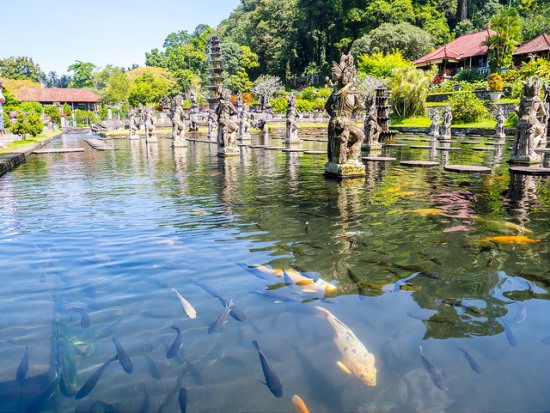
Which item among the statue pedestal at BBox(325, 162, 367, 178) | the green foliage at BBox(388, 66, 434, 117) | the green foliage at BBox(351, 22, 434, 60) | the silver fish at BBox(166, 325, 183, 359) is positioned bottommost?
the silver fish at BBox(166, 325, 183, 359)

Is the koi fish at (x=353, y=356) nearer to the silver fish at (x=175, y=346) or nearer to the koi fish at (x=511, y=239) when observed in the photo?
the silver fish at (x=175, y=346)

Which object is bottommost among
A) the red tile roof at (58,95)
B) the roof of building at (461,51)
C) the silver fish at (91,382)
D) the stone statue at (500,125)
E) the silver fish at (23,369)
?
the silver fish at (91,382)

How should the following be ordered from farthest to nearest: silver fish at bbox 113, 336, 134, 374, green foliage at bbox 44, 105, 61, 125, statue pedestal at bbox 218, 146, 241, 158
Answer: green foliage at bbox 44, 105, 61, 125 < statue pedestal at bbox 218, 146, 241, 158 < silver fish at bbox 113, 336, 134, 374

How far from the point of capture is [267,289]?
13.7 feet

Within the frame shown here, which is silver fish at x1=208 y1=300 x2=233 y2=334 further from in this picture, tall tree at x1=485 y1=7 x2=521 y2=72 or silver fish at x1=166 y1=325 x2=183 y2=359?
tall tree at x1=485 y1=7 x2=521 y2=72

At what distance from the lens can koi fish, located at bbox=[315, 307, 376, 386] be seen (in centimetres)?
285

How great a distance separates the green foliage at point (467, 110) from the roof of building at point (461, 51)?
809 inches

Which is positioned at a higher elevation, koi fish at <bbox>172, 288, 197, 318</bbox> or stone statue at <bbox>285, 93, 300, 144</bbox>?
stone statue at <bbox>285, 93, 300, 144</bbox>

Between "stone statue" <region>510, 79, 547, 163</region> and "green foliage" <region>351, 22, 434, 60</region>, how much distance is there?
47.0 metres

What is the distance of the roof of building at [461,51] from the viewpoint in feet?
173

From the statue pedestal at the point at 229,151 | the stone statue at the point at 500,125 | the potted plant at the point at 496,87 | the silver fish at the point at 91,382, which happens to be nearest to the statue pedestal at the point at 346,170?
the statue pedestal at the point at 229,151

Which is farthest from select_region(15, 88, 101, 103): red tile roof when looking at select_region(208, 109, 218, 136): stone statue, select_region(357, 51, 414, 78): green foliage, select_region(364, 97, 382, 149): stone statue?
select_region(364, 97, 382, 149): stone statue

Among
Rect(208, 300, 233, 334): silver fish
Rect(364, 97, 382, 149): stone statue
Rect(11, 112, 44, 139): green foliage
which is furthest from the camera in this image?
Rect(11, 112, 44, 139): green foliage

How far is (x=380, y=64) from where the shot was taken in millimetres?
51406
